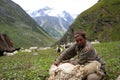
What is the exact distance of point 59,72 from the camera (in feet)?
42.3

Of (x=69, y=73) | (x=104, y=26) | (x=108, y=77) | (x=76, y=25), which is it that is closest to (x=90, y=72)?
(x=69, y=73)

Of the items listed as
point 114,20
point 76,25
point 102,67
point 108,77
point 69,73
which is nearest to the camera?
point 69,73

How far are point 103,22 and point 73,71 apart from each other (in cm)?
10500

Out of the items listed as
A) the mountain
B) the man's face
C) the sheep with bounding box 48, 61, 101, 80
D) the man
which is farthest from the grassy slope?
the sheep with bounding box 48, 61, 101, 80

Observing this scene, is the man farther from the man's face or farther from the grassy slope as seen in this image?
the grassy slope

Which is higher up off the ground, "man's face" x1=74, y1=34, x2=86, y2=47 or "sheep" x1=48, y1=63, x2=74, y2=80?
"man's face" x1=74, y1=34, x2=86, y2=47

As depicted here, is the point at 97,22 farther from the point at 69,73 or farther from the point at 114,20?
the point at 69,73

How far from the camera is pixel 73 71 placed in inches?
501

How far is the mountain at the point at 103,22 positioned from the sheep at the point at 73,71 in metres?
89.2

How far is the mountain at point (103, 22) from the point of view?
10856 centimetres

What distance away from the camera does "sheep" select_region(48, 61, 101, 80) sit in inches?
497

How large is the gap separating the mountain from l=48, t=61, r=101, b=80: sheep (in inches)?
3512

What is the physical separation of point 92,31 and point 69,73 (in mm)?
106247

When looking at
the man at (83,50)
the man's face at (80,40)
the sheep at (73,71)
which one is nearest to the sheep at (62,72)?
the sheep at (73,71)
